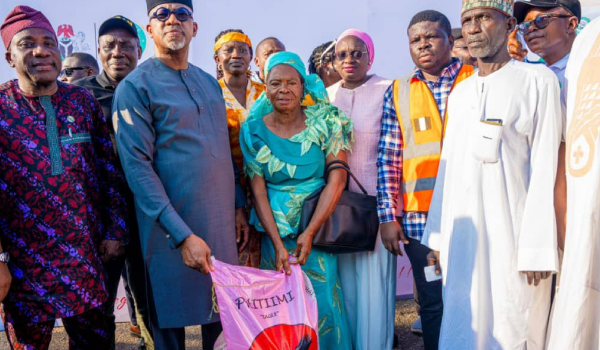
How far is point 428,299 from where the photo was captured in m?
3.30

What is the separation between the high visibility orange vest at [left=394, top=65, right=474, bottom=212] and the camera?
3.21 meters

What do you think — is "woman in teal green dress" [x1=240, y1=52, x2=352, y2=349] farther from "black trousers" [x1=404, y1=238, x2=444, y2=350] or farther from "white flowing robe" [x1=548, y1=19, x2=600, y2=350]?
"white flowing robe" [x1=548, y1=19, x2=600, y2=350]

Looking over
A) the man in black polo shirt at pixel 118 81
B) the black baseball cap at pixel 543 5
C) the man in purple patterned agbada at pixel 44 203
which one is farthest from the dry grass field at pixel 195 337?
the black baseball cap at pixel 543 5

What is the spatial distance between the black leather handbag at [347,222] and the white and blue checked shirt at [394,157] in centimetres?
8

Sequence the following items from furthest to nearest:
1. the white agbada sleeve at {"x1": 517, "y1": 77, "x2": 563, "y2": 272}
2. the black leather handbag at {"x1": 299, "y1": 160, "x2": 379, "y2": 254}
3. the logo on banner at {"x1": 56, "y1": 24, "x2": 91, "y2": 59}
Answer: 1. the logo on banner at {"x1": 56, "y1": 24, "x2": 91, "y2": 59}
2. the black leather handbag at {"x1": 299, "y1": 160, "x2": 379, "y2": 254}
3. the white agbada sleeve at {"x1": 517, "y1": 77, "x2": 563, "y2": 272}

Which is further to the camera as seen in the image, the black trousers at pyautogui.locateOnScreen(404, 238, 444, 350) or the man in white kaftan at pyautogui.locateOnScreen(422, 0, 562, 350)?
the black trousers at pyautogui.locateOnScreen(404, 238, 444, 350)

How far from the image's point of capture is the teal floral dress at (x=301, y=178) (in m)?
3.24

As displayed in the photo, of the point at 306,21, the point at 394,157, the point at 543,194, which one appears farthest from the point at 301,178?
the point at 306,21

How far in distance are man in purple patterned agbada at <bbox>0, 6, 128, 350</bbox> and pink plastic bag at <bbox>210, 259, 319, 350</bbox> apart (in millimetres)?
680

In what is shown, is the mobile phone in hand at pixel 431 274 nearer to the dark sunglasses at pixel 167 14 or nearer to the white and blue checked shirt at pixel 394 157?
the white and blue checked shirt at pixel 394 157

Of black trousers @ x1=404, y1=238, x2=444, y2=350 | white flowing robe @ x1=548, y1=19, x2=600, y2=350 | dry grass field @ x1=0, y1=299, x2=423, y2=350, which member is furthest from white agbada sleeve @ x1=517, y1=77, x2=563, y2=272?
dry grass field @ x1=0, y1=299, x2=423, y2=350

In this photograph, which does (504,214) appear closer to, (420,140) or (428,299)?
(420,140)

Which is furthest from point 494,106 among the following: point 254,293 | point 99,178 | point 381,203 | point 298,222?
point 99,178

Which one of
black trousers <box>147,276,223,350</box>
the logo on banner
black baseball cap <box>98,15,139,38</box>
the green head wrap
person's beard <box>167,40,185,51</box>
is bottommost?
black trousers <box>147,276,223,350</box>
